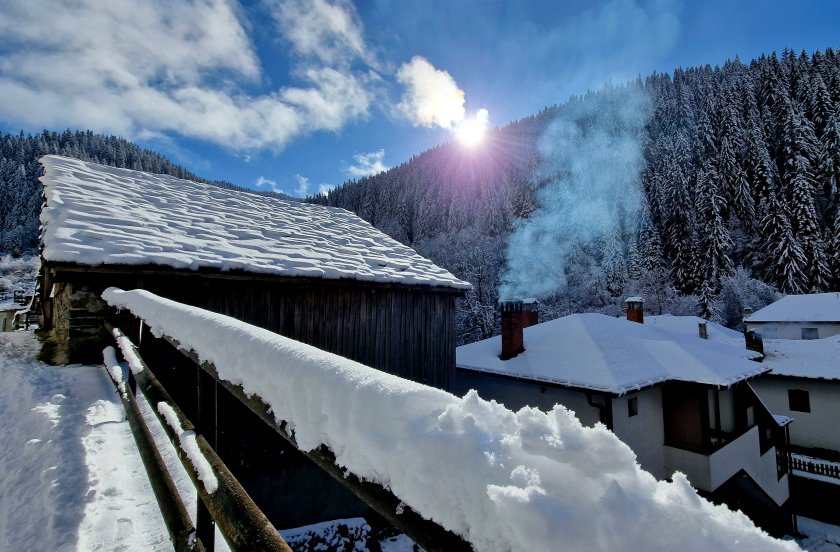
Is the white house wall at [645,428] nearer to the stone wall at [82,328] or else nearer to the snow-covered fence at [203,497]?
the snow-covered fence at [203,497]

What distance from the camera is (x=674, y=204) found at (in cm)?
5316

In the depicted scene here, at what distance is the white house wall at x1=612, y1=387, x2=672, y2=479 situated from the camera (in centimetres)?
963

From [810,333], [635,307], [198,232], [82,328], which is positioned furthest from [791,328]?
[82,328]

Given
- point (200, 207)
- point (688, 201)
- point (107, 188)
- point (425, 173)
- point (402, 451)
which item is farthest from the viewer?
point (425, 173)

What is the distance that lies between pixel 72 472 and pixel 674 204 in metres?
A: 64.5

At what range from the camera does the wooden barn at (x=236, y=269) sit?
Result: 16.3 feet

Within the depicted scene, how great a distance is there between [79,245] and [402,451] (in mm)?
5895

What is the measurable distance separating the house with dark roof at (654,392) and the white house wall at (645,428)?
0.09 ft

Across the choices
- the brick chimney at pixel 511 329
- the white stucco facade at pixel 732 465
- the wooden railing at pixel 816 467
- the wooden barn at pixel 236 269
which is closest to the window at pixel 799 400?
the wooden railing at pixel 816 467

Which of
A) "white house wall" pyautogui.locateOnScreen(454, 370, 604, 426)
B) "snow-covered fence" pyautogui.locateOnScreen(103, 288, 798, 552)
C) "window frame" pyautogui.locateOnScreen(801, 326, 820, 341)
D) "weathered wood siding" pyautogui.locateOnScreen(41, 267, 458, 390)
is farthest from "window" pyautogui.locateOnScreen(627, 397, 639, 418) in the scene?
"window frame" pyautogui.locateOnScreen(801, 326, 820, 341)

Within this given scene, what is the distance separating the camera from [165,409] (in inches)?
78.4

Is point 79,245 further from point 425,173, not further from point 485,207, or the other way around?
point 425,173

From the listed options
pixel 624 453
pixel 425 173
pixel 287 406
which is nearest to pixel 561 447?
pixel 624 453

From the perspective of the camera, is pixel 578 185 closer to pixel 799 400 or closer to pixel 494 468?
pixel 799 400
